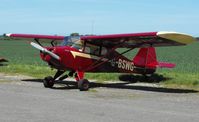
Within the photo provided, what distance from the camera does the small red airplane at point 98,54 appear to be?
16.0 m

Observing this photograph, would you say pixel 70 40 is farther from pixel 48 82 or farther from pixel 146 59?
pixel 146 59

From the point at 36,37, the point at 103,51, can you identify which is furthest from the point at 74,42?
the point at 36,37

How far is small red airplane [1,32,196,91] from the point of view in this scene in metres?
16.0

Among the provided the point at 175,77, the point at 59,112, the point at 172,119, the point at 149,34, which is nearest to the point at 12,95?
the point at 59,112

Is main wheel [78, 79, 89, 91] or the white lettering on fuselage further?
the white lettering on fuselage

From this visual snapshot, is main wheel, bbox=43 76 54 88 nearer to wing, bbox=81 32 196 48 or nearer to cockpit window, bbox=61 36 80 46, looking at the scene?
cockpit window, bbox=61 36 80 46

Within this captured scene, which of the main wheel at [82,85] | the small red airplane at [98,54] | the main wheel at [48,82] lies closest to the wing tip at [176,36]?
the small red airplane at [98,54]

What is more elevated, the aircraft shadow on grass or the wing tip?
the wing tip

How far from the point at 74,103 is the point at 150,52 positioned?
8604mm

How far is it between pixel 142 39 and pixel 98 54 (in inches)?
80.1

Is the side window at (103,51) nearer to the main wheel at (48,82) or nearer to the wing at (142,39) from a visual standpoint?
the wing at (142,39)

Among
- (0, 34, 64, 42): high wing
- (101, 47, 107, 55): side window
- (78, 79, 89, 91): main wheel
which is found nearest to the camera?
(78, 79, 89, 91): main wheel

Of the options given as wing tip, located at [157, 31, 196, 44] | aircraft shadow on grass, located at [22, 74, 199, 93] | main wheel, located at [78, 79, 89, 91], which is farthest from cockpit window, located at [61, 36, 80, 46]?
wing tip, located at [157, 31, 196, 44]

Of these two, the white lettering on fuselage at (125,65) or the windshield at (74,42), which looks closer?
the windshield at (74,42)
